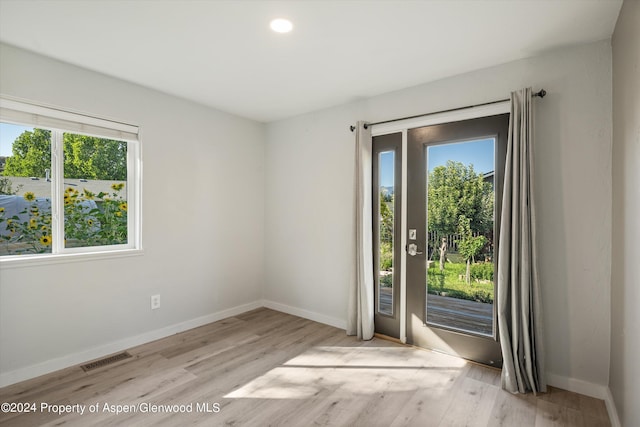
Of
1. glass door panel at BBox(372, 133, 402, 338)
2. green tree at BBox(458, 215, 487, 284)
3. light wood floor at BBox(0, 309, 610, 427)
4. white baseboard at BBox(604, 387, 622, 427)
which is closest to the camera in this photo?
white baseboard at BBox(604, 387, 622, 427)

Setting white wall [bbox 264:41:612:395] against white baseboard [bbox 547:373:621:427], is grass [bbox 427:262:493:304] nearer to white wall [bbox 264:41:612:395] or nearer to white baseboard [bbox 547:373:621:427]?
white wall [bbox 264:41:612:395]

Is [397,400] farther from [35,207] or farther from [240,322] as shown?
[35,207]

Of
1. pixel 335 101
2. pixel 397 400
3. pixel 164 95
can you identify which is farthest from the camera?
pixel 335 101

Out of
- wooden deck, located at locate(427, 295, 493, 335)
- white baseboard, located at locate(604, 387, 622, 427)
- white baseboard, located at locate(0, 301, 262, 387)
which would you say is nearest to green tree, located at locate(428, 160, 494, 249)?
wooden deck, located at locate(427, 295, 493, 335)

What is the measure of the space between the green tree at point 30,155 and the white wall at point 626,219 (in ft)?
13.5

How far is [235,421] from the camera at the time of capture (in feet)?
6.82

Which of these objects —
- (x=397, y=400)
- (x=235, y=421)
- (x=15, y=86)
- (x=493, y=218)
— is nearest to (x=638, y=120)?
(x=493, y=218)

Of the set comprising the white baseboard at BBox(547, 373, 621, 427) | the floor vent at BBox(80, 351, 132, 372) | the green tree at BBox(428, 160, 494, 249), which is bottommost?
the floor vent at BBox(80, 351, 132, 372)

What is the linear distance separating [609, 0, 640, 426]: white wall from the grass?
0.83m

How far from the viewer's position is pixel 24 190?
2666 mm

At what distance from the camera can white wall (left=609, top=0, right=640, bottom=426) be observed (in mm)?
1680

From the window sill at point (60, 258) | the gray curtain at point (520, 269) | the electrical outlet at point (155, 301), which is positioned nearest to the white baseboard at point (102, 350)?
the electrical outlet at point (155, 301)

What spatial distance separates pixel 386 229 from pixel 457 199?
78cm

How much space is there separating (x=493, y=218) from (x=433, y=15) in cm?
167
